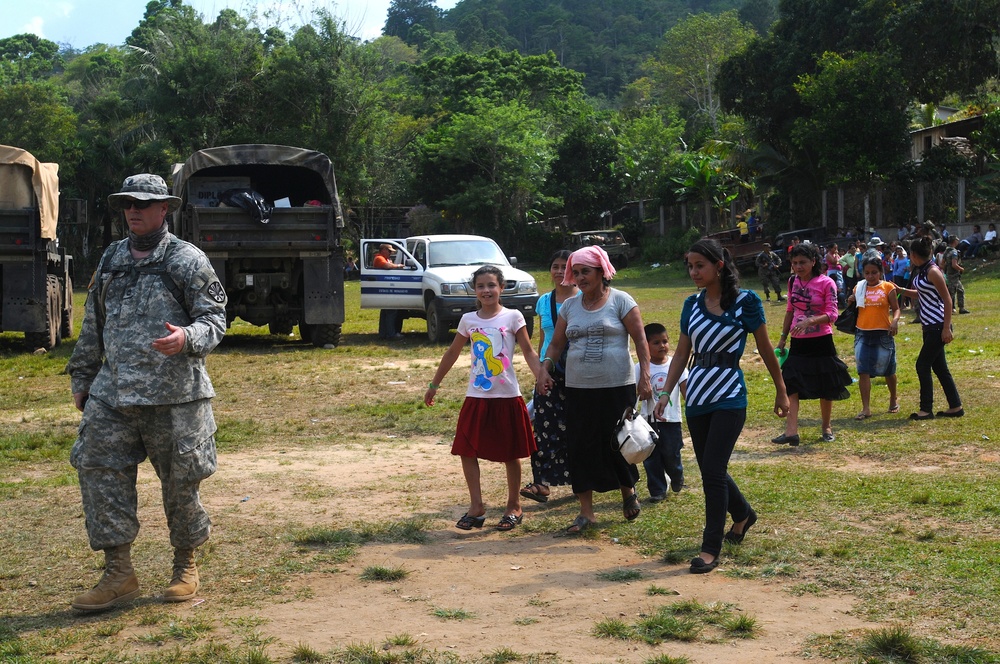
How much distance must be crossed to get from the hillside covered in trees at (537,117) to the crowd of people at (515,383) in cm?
1463

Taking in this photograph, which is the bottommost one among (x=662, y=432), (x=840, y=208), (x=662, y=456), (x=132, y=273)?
(x=662, y=456)

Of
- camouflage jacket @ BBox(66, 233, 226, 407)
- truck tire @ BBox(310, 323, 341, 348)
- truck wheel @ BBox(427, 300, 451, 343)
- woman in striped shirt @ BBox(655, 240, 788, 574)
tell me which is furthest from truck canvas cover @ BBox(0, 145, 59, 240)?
woman in striped shirt @ BBox(655, 240, 788, 574)

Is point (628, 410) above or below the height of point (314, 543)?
above

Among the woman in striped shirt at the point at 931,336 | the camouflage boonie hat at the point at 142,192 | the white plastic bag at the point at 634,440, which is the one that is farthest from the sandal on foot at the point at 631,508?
the woman in striped shirt at the point at 931,336

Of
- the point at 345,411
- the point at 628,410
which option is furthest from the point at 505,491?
the point at 345,411

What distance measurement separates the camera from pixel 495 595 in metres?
5.50

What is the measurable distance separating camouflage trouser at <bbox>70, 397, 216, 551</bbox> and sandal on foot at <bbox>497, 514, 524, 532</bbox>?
2115 mm

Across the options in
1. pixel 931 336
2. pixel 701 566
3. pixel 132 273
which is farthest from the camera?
pixel 931 336

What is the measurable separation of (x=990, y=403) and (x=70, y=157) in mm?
44153

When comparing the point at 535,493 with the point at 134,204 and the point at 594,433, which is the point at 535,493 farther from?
the point at 134,204

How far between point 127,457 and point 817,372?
20.0 ft

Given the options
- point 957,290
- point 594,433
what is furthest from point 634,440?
point 957,290

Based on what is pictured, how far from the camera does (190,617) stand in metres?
5.13

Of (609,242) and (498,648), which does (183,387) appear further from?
(609,242)
